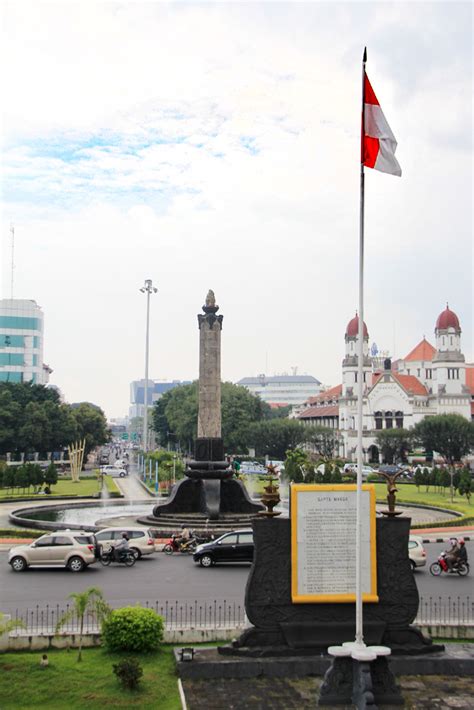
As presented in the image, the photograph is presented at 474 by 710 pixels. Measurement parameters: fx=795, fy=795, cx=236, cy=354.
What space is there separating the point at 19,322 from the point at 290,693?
98.4 metres

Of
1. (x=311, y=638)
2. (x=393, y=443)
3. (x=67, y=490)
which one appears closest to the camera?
(x=311, y=638)

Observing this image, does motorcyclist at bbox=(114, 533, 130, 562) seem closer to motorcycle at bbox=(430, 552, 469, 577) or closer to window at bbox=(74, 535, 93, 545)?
window at bbox=(74, 535, 93, 545)

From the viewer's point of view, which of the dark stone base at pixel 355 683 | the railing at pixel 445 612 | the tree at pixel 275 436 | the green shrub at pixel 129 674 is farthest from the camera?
the tree at pixel 275 436

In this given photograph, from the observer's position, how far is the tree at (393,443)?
85.9 m

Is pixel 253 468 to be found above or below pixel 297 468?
below

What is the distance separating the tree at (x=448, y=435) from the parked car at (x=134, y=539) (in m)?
60.8

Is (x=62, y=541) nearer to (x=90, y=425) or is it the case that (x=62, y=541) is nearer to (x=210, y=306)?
(x=210, y=306)

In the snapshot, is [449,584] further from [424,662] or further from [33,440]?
[33,440]

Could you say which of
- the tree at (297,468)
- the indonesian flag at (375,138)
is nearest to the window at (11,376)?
the tree at (297,468)

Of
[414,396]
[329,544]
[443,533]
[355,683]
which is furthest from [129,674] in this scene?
[414,396]

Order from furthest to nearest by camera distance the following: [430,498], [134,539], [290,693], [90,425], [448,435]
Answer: [90,425]
[448,435]
[430,498]
[134,539]
[290,693]

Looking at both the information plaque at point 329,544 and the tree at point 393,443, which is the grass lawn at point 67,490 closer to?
the information plaque at point 329,544

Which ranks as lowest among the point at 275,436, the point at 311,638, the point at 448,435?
the point at 311,638

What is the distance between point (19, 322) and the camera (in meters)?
105
